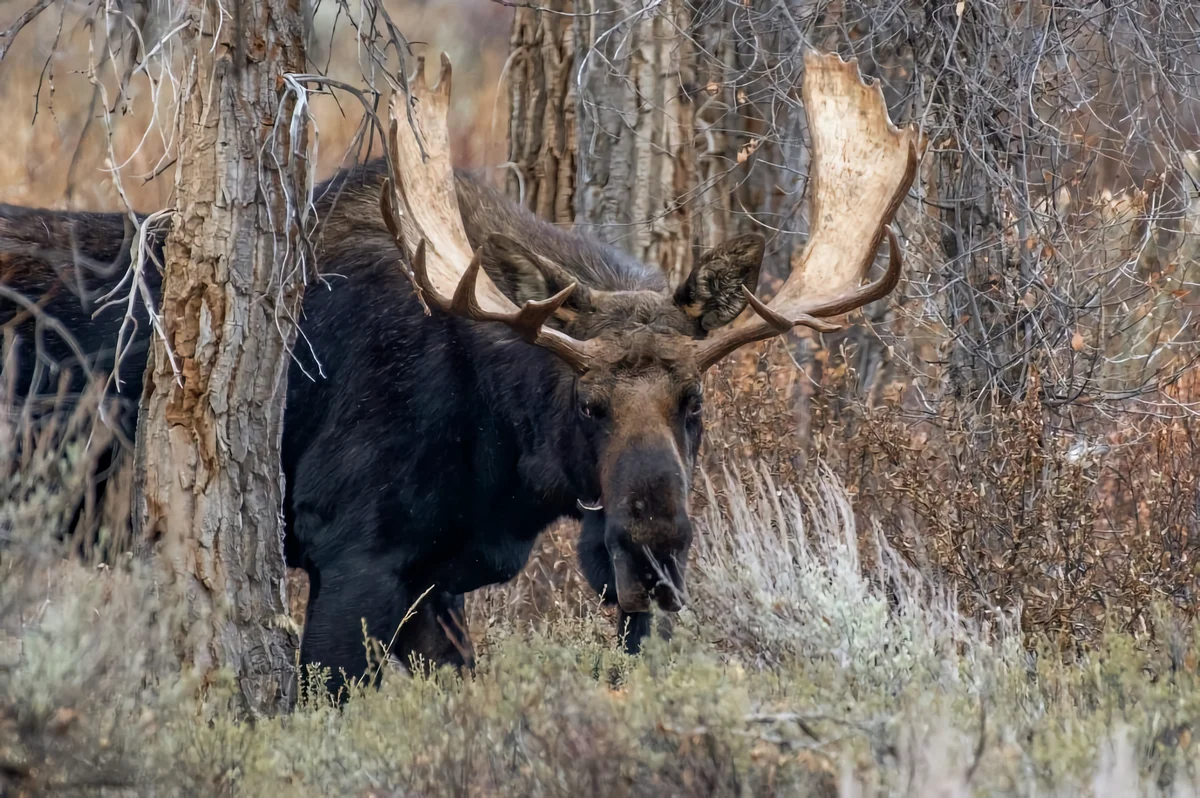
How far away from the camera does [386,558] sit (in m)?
6.13

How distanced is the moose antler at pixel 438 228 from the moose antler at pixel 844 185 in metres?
0.84

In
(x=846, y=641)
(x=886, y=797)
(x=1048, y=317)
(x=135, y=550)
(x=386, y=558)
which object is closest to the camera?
(x=886, y=797)

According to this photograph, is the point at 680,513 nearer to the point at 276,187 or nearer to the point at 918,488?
the point at 918,488

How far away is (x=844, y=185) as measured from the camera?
19.9ft

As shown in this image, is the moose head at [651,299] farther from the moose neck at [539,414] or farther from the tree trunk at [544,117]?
the tree trunk at [544,117]

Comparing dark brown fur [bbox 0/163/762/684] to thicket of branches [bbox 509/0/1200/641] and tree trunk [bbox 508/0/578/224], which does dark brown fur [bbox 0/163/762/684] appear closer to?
thicket of branches [bbox 509/0/1200/641]

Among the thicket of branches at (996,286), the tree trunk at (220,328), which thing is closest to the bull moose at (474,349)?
the tree trunk at (220,328)

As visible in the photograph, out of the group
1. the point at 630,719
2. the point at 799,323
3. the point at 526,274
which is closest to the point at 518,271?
the point at 526,274

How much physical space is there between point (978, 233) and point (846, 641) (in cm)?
291

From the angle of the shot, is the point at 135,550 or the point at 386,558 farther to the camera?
the point at 386,558

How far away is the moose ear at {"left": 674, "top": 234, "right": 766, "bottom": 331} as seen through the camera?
5.78m

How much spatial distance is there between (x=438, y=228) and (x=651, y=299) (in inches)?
34.4

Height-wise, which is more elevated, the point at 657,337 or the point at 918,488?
the point at 657,337

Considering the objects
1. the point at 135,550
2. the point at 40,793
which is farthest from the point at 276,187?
the point at 40,793
